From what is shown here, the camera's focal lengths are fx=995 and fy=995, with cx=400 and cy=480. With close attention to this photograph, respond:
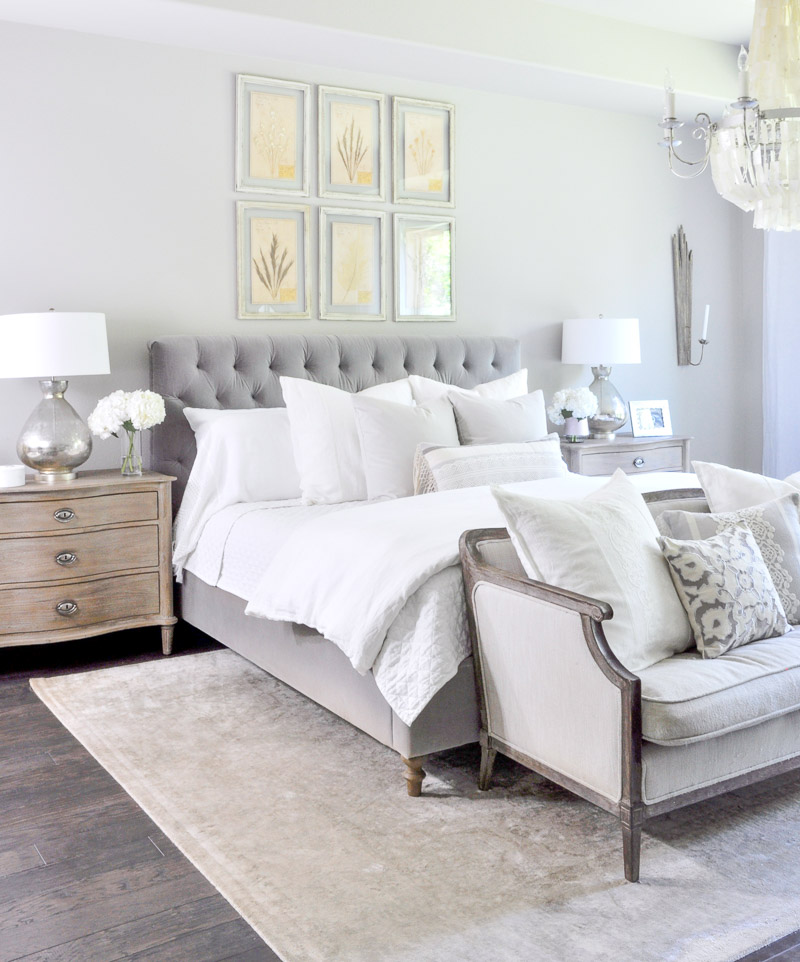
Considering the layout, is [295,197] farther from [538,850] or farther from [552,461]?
[538,850]

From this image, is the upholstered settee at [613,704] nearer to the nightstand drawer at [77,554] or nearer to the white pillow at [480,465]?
the white pillow at [480,465]

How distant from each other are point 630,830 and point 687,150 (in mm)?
4754

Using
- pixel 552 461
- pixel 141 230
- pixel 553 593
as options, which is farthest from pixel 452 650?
pixel 141 230

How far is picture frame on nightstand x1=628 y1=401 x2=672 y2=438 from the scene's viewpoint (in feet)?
17.8

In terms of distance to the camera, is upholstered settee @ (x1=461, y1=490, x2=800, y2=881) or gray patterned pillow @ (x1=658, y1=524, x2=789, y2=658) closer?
upholstered settee @ (x1=461, y1=490, x2=800, y2=881)

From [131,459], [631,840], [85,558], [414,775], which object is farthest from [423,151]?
[631,840]

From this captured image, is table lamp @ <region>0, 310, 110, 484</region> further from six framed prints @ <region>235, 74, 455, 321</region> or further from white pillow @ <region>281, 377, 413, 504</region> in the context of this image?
six framed prints @ <region>235, 74, 455, 321</region>

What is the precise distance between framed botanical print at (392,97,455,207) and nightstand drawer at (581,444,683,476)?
4.78 ft

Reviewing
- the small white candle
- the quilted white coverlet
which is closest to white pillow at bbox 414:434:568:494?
the quilted white coverlet

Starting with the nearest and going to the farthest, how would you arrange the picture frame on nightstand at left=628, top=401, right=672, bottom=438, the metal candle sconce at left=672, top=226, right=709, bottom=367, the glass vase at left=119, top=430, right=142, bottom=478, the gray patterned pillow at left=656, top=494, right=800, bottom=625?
the gray patterned pillow at left=656, top=494, right=800, bottom=625, the glass vase at left=119, top=430, right=142, bottom=478, the picture frame on nightstand at left=628, top=401, right=672, bottom=438, the metal candle sconce at left=672, top=226, right=709, bottom=367

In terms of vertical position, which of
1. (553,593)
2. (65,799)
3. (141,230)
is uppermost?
(141,230)

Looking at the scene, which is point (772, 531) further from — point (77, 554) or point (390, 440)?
point (77, 554)

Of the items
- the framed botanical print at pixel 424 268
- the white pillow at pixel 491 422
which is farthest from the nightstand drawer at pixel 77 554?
the framed botanical print at pixel 424 268

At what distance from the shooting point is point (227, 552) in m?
3.62
